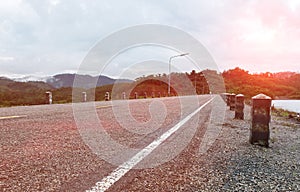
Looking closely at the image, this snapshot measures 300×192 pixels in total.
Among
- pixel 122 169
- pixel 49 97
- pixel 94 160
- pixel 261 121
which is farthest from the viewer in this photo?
pixel 49 97

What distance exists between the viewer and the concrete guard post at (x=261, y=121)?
17.8 feet

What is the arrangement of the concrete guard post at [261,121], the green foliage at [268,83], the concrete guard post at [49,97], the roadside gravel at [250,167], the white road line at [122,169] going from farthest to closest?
1. the green foliage at [268,83]
2. the concrete guard post at [49,97]
3. the concrete guard post at [261,121]
4. the roadside gravel at [250,167]
5. the white road line at [122,169]

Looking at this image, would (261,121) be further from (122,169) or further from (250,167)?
(122,169)

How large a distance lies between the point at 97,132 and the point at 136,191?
3.47m

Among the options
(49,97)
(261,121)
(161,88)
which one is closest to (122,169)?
(261,121)

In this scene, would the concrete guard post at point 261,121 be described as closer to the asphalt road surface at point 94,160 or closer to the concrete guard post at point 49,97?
the asphalt road surface at point 94,160

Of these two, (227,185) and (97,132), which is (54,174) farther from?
(97,132)

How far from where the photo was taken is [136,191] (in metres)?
2.55

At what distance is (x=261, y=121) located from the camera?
5453 millimetres

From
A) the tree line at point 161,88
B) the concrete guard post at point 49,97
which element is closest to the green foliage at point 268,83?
the tree line at point 161,88

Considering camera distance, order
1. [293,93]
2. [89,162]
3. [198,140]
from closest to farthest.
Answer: [89,162]
[198,140]
[293,93]

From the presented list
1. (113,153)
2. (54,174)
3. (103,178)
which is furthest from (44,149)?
(103,178)

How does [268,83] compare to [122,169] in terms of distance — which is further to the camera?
[268,83]

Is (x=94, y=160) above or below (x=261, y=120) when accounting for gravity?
below
